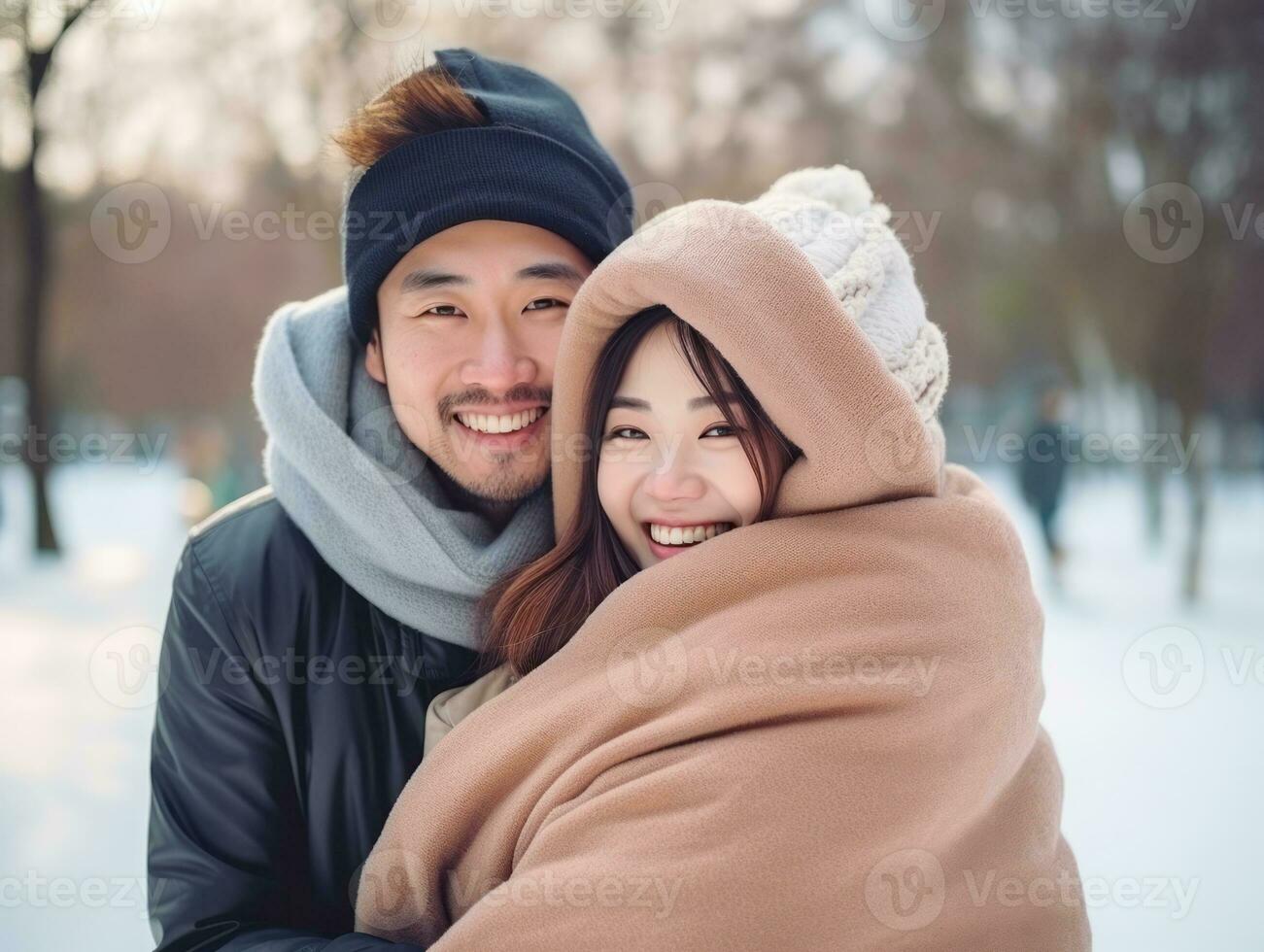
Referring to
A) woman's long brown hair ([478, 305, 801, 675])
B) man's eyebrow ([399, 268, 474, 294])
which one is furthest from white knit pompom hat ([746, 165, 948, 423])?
man's eyebrow ([399, 268, 474, 294])

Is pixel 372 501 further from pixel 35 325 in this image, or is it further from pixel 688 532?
pixel 35 325

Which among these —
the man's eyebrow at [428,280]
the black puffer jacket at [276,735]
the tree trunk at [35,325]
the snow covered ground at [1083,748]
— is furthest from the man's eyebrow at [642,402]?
the tree trunk at [35,325]

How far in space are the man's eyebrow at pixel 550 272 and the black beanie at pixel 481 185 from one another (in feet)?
0.23

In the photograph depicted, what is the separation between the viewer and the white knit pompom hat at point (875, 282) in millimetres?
1880

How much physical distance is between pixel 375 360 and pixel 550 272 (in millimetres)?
472

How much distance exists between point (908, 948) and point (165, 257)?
21.6 metres

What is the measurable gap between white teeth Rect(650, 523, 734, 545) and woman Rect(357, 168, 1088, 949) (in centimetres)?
2

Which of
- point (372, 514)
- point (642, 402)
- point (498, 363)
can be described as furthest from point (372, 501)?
point (642, 402)

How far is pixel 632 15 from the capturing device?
11422 millimetres

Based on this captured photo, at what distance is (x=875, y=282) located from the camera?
1917mm

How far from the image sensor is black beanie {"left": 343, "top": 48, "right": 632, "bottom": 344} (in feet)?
7.25

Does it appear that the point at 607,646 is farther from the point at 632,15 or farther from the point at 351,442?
the point at 632,15

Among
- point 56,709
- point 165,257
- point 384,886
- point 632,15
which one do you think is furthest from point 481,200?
point 165,257

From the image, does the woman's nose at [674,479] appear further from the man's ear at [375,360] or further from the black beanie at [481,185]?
the man's ear at [375,360]
